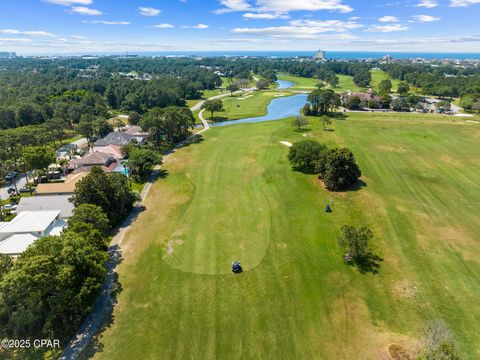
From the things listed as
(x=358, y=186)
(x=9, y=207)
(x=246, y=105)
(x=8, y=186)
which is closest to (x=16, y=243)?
(x=9, y=207)

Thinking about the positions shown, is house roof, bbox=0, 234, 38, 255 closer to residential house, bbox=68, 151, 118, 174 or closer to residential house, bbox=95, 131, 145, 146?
residential house, bbox=68, 151, 118, 174

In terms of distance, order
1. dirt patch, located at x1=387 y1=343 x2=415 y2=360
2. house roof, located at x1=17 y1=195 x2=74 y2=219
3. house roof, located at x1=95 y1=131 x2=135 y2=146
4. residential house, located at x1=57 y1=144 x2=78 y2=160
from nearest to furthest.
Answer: dirt patch, located at x1=387 y1=343 x2=415 y2=360 < house roof, located at x1=17 y1=195 x2=74 y2=219 < residential house, located at x1=57 y1=144 x2=78 y2=160 < house roof, located at x1=95 y1=131 x2=135 y2=146

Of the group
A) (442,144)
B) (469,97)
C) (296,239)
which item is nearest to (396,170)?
(442,144)

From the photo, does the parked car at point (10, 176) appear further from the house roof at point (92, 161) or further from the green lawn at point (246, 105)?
the green lawn at point (246, 105)

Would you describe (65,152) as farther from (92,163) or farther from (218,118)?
(218,118)

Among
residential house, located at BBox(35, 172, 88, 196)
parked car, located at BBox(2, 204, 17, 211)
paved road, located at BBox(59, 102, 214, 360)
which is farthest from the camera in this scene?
residential house, located at BBox(35, 172, 88, 196)

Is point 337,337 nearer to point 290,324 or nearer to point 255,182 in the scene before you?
point 290,324

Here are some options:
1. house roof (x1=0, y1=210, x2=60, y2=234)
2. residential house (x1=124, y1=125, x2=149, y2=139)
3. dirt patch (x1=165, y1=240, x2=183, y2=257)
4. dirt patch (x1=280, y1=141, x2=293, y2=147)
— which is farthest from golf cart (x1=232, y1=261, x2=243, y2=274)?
residential house (x1=124, y1=125, x2=149, y2=139)
